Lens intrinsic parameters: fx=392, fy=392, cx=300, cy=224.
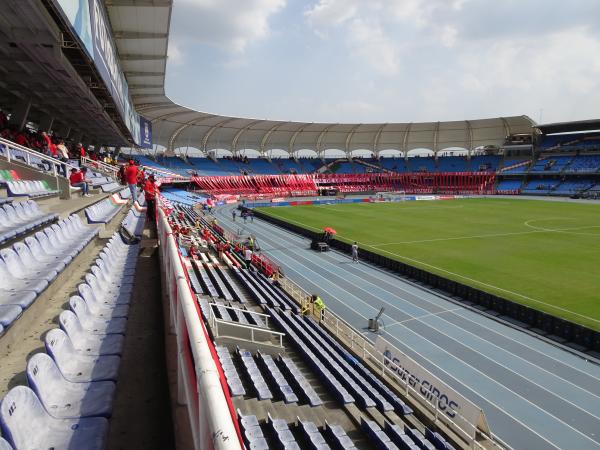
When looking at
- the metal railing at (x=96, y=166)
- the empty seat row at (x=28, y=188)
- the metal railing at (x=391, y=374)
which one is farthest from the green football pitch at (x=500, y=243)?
the metal railing at (x=96, y=166)

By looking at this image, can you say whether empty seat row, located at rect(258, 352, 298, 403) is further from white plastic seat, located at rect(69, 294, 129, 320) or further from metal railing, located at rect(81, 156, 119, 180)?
metal railing, located at rect(81, 156, 119, 180)

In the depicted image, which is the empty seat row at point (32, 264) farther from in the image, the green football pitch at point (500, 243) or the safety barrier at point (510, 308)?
Answer: the green football pitch at point (500, 243)

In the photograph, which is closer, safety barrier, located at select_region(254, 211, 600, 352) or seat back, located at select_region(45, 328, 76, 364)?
seat back, located at select_region(45, 328, 76, 364)

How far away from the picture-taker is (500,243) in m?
24.1

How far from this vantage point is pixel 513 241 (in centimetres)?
2470

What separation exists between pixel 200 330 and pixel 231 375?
4576 millimetres

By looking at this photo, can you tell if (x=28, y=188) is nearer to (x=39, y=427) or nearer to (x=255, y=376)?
(x=255, y=376)

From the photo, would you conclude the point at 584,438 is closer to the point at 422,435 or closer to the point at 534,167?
the point at 422,435

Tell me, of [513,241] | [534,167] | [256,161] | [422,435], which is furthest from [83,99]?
[534,167]

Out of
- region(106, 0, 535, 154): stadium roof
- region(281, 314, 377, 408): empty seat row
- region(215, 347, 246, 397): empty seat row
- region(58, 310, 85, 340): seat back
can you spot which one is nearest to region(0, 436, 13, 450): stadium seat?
region(58, 310, 85, 340): seat back

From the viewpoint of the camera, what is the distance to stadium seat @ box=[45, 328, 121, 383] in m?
3.16

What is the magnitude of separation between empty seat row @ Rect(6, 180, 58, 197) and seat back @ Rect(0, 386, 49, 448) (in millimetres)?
7671

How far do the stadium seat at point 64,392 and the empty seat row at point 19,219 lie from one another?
3204 millimetres

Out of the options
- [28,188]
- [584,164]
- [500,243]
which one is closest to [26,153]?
[28,188]
